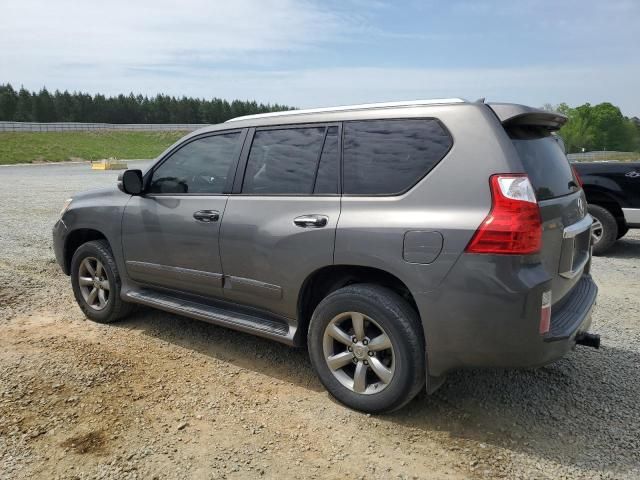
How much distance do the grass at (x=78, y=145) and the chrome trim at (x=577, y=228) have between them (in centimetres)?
4294

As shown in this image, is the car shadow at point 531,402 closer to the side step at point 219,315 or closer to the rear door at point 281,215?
the side step at point 219,315

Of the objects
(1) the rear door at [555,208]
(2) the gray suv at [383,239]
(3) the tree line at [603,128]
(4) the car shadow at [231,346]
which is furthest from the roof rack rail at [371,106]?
(3) the tree line at [603,128]

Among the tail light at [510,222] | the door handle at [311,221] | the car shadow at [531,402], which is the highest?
the tail light at [510,222]

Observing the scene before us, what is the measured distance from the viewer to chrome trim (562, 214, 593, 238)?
2.96 metres

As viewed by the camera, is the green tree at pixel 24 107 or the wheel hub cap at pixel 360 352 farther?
the green tree at pixel 24 107

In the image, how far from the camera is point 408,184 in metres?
2.98

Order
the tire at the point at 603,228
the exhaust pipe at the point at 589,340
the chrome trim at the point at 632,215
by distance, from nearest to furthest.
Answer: the exhaust pipe at the point at 589,340
the chrome trim at the point at 632,215
the tire at the point at 603,228

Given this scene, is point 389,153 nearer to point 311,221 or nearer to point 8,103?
point 311,221

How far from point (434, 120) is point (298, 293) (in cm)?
137

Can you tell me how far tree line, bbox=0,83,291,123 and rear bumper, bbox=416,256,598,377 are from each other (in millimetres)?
86468

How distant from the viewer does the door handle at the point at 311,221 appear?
322 cm

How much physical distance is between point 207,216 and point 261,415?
1477 mm

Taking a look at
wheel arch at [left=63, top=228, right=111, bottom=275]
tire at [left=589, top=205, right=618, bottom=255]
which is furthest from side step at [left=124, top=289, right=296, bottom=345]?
tire at [left=589, top=205, right=618, bottom=255]

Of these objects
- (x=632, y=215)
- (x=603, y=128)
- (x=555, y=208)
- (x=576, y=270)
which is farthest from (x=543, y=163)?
(x=603, y=128)
